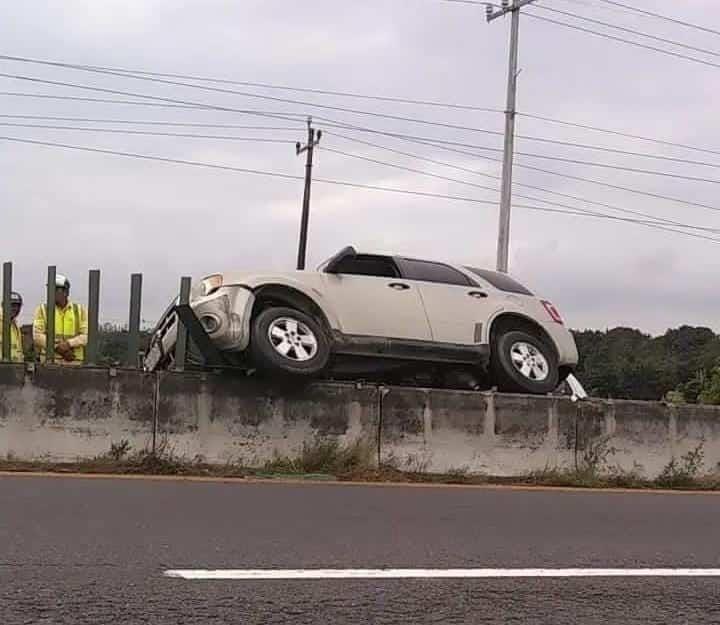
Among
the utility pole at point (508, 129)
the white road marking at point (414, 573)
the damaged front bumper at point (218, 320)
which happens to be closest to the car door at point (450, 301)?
the damaged front bumper at point (218, 320)

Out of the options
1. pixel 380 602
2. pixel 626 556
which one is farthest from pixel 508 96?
pixel 380 602

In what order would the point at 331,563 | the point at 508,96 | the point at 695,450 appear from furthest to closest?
the point at 508,96 → the point at 695,450 → the point at 331,563

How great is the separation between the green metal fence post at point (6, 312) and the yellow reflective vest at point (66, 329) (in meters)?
0.42

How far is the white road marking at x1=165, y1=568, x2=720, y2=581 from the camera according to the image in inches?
214

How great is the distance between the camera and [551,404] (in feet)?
36.4

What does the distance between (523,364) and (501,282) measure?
1074mm

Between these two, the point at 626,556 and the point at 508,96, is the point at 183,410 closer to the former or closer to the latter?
the point at 626,556

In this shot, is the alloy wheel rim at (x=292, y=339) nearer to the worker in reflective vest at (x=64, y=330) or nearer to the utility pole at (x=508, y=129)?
the worker in reflective vest at (x=64, y=330)

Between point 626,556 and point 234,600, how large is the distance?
2.83 meters

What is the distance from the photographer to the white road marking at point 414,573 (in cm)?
544

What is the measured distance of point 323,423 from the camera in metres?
10.3

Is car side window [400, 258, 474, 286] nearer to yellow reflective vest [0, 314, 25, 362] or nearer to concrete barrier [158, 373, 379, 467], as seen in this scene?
concrete barrier [158, 373, 379, 467]

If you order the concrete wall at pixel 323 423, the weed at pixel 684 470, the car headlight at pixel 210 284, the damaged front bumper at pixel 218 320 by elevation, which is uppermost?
the car headlight at pixel 210 284

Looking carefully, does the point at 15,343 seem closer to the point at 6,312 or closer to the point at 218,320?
the point at 6,312
